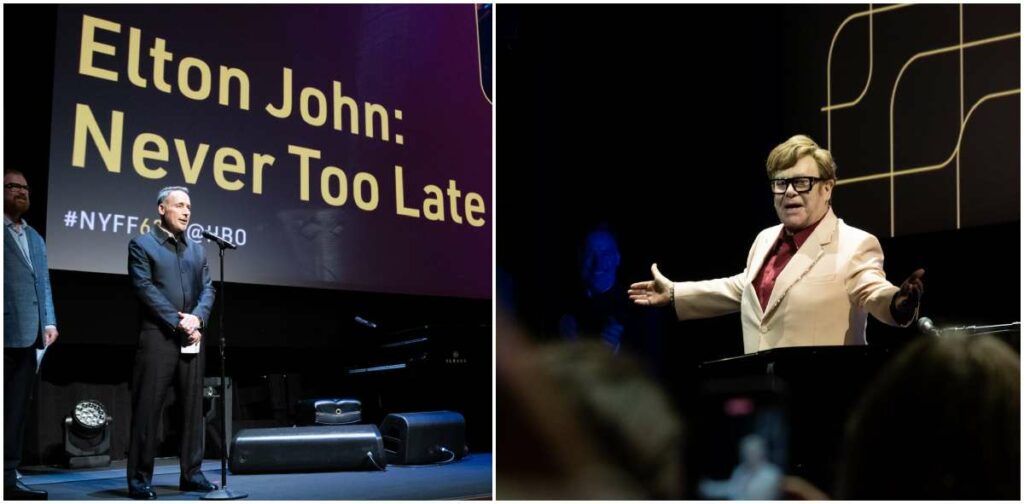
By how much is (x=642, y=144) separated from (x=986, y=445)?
6.02 feet

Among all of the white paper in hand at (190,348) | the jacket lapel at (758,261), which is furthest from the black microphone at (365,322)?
the jacket lapel at (758,261)

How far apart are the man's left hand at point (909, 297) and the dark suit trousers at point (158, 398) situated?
284 cm

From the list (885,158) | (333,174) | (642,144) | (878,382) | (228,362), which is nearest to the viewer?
(878,382)

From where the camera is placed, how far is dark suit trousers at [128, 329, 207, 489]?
163 inches

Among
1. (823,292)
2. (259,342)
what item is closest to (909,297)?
(823,292)

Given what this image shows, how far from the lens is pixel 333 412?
5.74m

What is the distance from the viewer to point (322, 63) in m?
5.43

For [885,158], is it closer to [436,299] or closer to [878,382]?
[878,382]

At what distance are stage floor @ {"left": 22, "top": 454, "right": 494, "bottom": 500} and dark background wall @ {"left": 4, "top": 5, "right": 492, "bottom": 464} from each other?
50 cm

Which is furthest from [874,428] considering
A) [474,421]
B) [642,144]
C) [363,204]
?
[474,421]

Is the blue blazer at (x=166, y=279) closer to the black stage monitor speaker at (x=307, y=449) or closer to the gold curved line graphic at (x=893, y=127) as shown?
the black stage monitor speaker at (x=307, y=449)

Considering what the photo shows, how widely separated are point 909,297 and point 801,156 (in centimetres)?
75

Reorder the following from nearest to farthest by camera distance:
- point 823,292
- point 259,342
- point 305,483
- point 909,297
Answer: point 909,297 → point 823,292 → point 305,483 → point 259,342

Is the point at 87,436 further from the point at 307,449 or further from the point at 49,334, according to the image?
the point at 49,334
